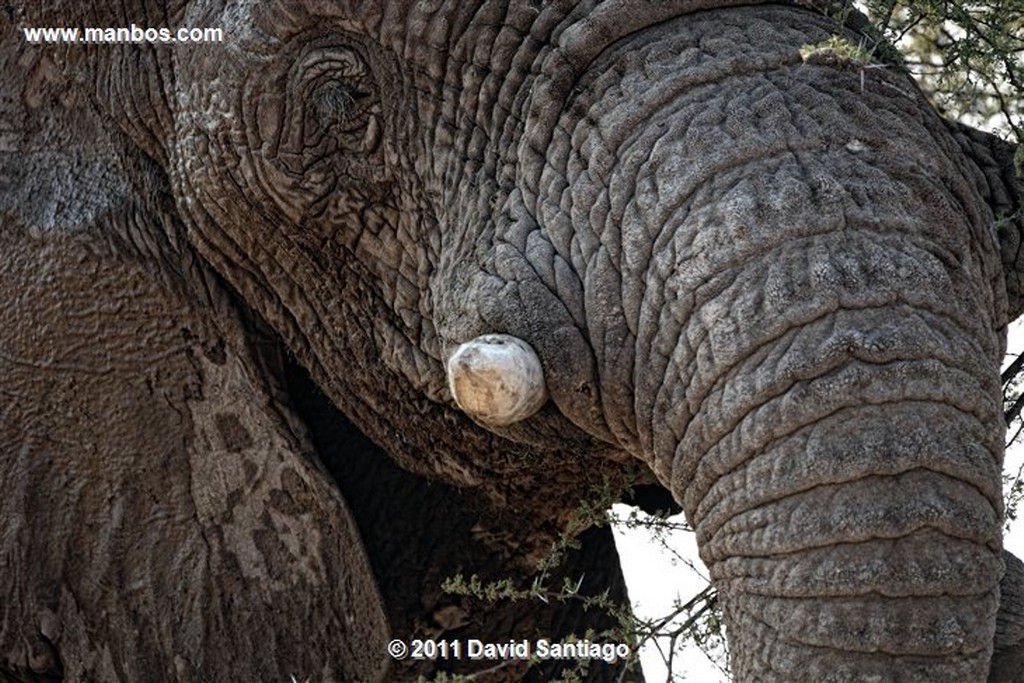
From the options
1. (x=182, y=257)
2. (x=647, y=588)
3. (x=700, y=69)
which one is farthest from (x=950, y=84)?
(x=647, y=588)

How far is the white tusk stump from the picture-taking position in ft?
10.4

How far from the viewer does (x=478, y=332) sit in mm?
3324

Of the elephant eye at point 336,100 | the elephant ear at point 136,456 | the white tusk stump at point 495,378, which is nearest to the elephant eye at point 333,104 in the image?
the elephant eye at point 336,100

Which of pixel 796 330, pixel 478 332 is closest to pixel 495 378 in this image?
pixel 478 332

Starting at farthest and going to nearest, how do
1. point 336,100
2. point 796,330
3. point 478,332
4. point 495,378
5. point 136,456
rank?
1. point 136,456
2. point 336,100
3. point 478,332
4. point 495,378
5. point 796,330

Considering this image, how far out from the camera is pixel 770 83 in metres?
3.22

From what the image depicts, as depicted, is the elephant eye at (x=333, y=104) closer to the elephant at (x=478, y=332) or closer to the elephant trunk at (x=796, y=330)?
the elephant at (x=478, y=332)

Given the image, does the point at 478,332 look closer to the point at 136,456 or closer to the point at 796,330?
the point at 796,330

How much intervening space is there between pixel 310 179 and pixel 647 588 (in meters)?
4.15

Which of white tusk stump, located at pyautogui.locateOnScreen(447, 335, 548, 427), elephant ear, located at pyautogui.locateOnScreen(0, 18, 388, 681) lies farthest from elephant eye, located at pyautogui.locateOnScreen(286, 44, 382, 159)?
white tusk stump, located at pyautogui.locateOnScreen(447, 335, 548, 427)

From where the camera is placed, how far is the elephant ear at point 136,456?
4.02 metres

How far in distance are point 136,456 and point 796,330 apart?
1.49 metres

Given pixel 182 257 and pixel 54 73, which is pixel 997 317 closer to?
pixel 182 257

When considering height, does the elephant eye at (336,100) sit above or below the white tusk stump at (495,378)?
above
